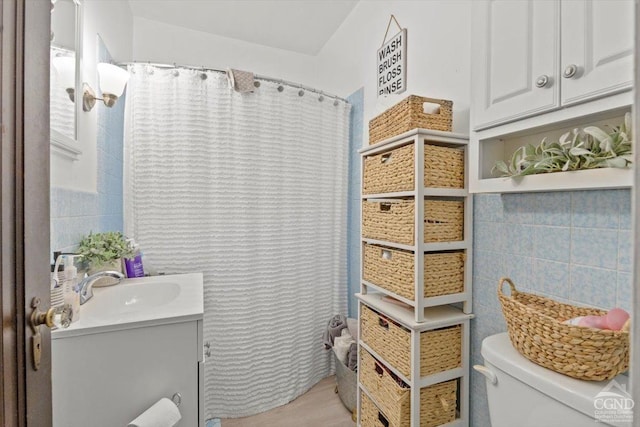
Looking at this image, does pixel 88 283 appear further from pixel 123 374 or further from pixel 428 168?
pixel 428 168

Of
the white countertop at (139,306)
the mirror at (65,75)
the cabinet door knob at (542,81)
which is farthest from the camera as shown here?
the mirror at (65,75)

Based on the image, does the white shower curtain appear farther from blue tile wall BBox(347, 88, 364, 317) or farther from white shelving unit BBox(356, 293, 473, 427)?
white shelving unit BBox(356, 293, 473, 427)

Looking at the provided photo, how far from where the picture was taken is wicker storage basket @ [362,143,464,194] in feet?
3.75

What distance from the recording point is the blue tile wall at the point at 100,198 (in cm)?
111

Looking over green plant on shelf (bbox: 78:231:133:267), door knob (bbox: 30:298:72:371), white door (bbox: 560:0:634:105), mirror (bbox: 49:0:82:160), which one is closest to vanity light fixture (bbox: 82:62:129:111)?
mirror (bbox: 49:0:82:160)

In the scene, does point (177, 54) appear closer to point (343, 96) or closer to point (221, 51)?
point (221, 51)

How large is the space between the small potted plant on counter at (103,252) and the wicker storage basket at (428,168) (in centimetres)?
121

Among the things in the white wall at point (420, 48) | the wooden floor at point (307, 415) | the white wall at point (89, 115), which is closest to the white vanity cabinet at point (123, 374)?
the white wall at point (89, 115)

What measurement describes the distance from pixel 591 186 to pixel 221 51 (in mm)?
2554

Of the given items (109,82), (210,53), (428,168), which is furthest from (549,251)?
(210,53)

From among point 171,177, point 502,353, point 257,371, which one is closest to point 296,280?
point 257,371

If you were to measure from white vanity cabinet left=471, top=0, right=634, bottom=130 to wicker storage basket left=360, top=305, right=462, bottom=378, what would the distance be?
79 cm

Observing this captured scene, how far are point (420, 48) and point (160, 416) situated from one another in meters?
1.84

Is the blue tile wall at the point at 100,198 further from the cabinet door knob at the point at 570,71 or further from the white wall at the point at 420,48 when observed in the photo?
the cabinet door knob at the point at 570,71
